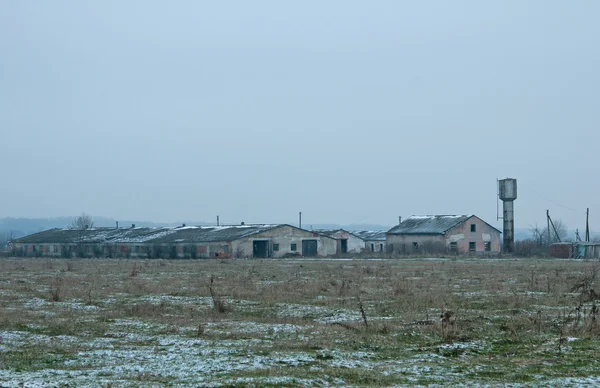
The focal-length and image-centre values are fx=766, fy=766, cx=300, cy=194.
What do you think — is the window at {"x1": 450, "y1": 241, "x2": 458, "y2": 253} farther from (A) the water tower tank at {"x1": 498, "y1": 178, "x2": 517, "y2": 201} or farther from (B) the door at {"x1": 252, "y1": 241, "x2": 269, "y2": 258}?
(B) the door at {"x1": 252, "y1": 241, "x2": 269, "y2": 258}

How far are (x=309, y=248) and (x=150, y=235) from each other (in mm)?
19214

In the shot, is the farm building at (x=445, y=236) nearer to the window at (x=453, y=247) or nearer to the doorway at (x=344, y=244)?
the window at (x=453, y=247)

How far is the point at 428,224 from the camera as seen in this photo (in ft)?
281

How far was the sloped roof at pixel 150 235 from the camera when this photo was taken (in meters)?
78.8

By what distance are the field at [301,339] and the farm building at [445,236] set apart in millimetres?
57814

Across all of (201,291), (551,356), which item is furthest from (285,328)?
(201,291)

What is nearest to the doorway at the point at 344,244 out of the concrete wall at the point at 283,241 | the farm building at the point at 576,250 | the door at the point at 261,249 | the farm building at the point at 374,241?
the concrete wall at the point at 283,241

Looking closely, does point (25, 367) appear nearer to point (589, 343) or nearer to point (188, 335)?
point (188, 335)

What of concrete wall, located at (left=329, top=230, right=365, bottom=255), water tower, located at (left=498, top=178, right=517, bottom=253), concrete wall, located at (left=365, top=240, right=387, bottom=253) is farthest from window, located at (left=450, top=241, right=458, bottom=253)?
concrete wall, located at (left=365, top=240, right=387, bottom=253)

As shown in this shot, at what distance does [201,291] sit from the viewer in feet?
82.5

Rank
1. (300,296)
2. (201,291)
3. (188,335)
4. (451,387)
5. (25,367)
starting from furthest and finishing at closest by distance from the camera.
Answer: (201,291) → (300,296) → (188,335) → (25,367) → (451,387)

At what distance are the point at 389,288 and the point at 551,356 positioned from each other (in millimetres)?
14058

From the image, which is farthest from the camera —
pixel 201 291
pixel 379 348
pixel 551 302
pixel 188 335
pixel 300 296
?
pixel 201 291

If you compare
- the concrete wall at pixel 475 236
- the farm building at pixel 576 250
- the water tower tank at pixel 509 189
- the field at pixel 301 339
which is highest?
the water tower tank at pixel 509 189
